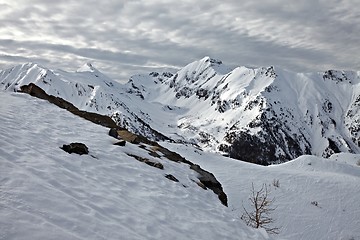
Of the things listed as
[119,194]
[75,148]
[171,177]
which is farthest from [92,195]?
[171,177]

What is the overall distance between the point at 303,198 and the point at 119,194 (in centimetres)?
1168

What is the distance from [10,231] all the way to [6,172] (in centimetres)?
241

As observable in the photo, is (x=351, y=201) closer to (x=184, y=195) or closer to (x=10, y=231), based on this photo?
(x=184, y=195)

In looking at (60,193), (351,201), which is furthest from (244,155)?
(60,193)

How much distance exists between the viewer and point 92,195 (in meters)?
7.00

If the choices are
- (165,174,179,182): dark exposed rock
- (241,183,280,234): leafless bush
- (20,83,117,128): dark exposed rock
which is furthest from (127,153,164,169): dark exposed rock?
(20,83,117,128): dark exposed rock

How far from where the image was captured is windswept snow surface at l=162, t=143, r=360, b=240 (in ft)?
45.4

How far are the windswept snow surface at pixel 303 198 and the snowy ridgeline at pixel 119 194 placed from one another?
5cm

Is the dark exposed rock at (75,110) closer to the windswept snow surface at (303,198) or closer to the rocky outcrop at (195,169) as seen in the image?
the rocky outcrop at (195,169)

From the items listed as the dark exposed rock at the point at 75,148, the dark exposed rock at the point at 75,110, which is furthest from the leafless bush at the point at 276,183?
the dark exposed rock at the point at 75,148

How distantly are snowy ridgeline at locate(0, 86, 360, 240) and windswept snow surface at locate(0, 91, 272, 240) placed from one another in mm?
24

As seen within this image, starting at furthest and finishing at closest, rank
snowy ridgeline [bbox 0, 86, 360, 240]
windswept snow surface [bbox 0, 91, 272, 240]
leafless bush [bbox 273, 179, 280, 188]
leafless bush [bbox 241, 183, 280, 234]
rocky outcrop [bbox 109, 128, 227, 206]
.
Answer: leafless bush [bbox 273, 179, 280, 188] < rocky outcrop [bbox 109, 128, 227, 206] < leafless bush [bbox 241, 183, 280, 234] < snowy ridgeline [bbox 0, 86, 360, 240] < windswept snow surface [bbox 0, 91, 272, 240]

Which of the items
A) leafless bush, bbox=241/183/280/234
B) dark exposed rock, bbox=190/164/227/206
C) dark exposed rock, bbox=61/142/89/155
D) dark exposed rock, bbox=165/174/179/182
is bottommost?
leafless bush, bbox=241/183/280/234

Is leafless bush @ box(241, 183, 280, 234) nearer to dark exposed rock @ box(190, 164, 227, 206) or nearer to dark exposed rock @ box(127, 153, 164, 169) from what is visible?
dark exposed rock @ box(190, 164, 227, 206)
